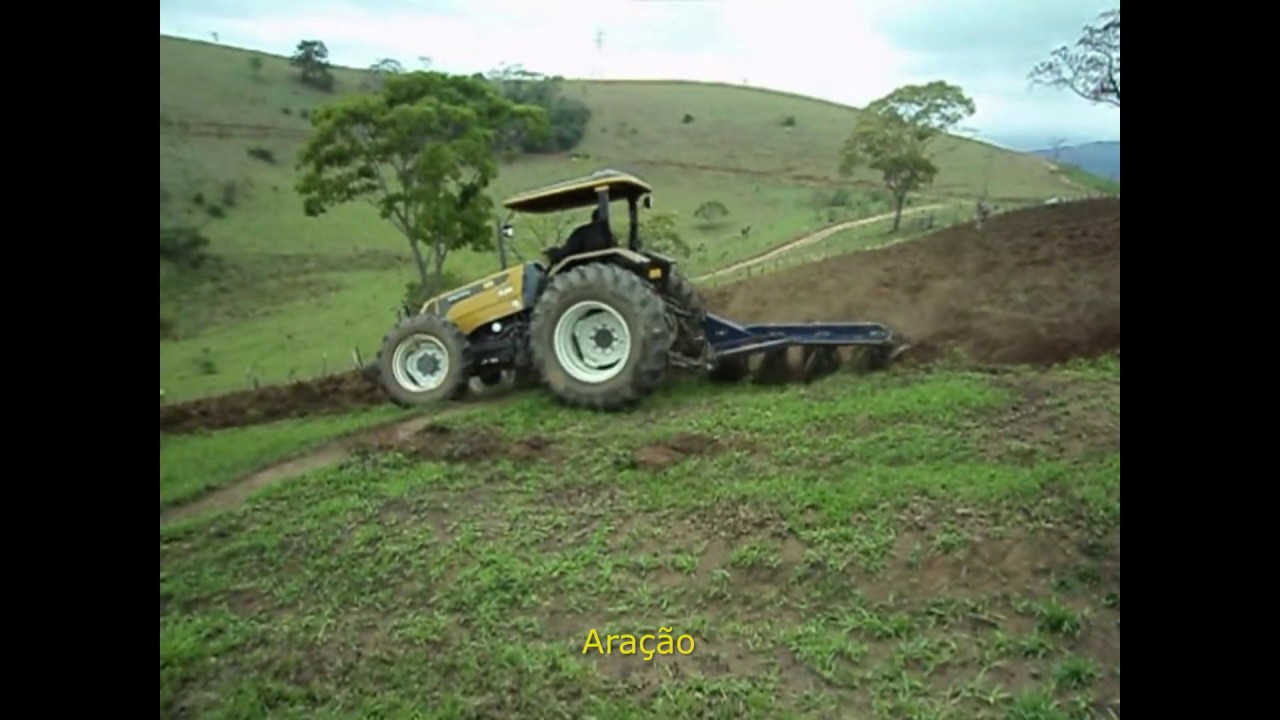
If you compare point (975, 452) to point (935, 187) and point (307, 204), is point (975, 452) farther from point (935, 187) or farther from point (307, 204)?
point (935, 187)

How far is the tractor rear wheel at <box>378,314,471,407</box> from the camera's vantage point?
14.9ft

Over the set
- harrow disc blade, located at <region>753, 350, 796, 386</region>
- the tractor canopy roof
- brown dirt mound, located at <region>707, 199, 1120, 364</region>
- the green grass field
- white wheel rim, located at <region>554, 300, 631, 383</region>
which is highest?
the tractor canopy roof

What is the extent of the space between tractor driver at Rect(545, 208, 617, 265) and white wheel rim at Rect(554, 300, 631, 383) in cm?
38

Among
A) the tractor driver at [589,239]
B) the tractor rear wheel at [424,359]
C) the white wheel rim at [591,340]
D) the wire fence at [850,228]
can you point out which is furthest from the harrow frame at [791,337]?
the tractor rear wheel at [424,359]

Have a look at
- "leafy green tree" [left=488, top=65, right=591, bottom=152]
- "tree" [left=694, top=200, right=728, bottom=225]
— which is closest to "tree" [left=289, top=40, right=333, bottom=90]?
"leafy green tree" [left=488, top=65, right=591, bottom=152]

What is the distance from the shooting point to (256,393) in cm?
349

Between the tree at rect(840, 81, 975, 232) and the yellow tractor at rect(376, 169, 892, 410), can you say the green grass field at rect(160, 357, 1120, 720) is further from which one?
the tree at rect(840, 81, 975, 232)

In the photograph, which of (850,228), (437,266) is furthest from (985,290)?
(437,266)

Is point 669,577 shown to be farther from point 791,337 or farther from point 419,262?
point 419,262

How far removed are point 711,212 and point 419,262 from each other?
1.74 metres

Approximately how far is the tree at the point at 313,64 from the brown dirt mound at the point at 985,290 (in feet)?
9.23
